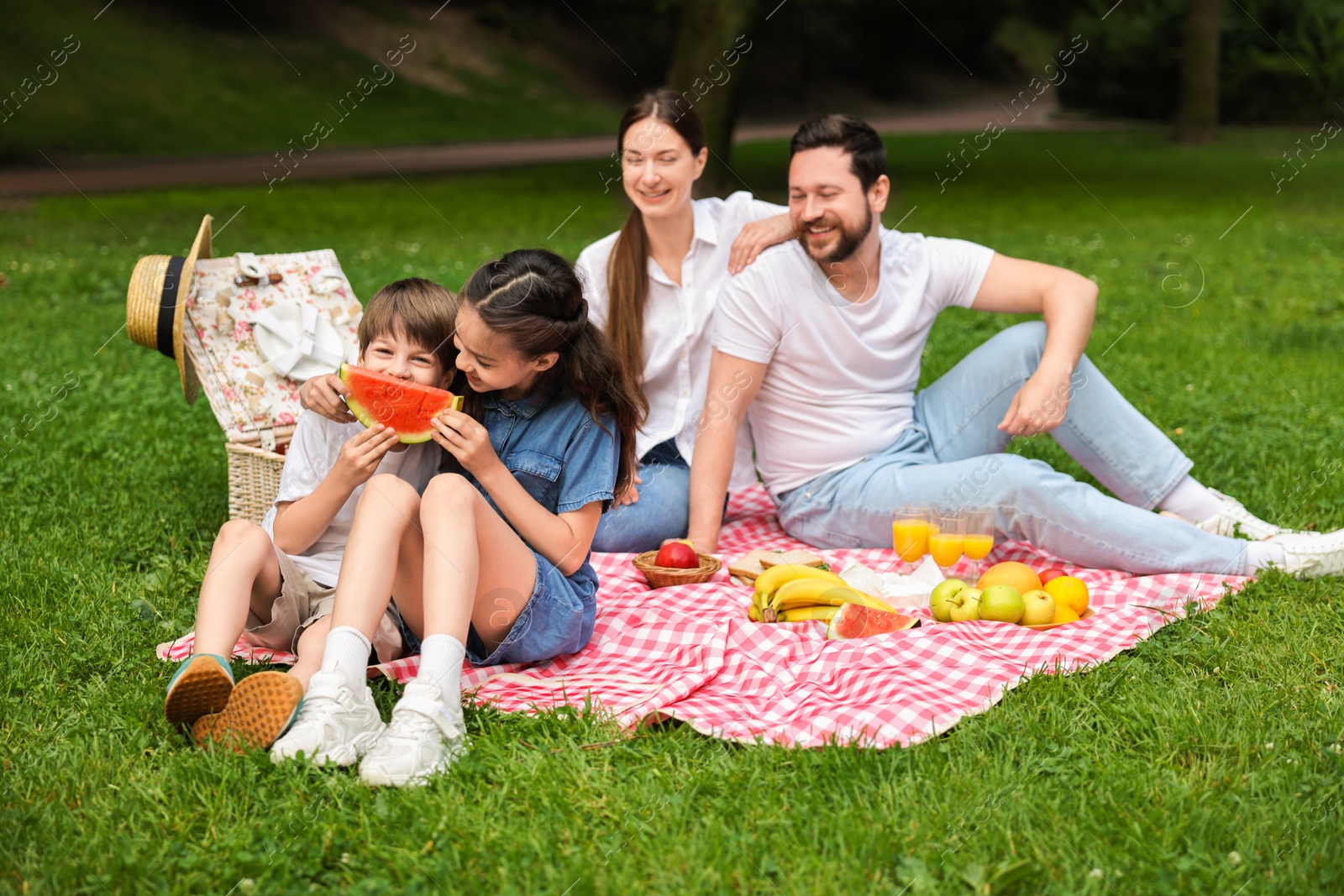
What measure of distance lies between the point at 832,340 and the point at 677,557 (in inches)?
39.3

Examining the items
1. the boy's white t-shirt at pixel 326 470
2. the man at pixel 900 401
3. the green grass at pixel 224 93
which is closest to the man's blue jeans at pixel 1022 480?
the man at pixel 900 401

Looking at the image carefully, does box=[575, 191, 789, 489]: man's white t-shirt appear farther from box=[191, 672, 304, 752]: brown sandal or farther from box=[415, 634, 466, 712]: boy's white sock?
box=[191, 672, 304, 752]: brown sandal

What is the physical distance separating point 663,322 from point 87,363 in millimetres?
4088

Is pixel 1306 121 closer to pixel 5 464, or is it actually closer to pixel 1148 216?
Answer: pixel 1148 216

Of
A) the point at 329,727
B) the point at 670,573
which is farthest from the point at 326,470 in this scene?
the point at 670,573

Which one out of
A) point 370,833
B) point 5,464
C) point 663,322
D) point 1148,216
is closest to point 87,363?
point 5,464

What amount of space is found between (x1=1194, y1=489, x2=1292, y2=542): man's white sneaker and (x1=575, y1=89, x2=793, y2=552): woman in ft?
5.76

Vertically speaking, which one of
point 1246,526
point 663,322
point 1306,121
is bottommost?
point 1246,526

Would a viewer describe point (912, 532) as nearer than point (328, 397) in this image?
No

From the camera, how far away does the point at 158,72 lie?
88.4 ft

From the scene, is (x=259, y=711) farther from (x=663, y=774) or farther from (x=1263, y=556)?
(x=1263, y=556)

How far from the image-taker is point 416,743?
109 inches

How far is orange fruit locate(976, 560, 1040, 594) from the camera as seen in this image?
12.9ft

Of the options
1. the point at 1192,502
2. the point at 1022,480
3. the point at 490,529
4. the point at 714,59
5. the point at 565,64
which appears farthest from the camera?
the point at 565,64
